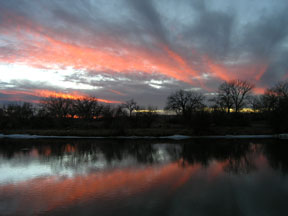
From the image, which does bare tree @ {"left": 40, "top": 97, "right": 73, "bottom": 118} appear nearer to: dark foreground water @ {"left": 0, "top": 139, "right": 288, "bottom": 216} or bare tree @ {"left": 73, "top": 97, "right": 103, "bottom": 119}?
bare tree @ {"left": 73, "top": 97, "right": 103, "bottom": 119}

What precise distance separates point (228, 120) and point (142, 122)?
19.7 m

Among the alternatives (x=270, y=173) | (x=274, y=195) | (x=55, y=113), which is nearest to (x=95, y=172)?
(x=274, y=195)

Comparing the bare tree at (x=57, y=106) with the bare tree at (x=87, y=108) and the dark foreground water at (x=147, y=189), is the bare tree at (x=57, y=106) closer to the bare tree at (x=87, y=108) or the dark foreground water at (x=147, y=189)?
the bare tree at (x=87, y=108)

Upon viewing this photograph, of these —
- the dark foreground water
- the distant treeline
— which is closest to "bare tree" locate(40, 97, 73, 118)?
the distant treeline

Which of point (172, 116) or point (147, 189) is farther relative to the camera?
point (172, 116)

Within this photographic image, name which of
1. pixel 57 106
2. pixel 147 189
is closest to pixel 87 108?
pixel 57 106

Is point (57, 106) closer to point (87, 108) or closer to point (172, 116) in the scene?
point (87, 108)

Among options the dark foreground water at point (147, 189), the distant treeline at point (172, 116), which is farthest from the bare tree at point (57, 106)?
the dark foreground water at point (147, 189)

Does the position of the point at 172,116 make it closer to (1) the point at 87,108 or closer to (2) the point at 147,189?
(1) the point at 87,108

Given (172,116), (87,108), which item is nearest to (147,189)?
(172,116)

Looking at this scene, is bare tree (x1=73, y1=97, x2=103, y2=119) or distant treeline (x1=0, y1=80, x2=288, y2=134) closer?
distant treeline (x1=0, y1=80, x2=288, y2=134)

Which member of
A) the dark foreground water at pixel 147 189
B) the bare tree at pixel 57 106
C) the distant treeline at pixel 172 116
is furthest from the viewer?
the bare tree at pixel 57 106

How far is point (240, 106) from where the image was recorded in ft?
190

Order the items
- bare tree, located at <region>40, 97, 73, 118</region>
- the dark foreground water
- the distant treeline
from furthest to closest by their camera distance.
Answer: bare tree, located at <region>40, 97, 73, 118</region>
the distant treeline
the dark foreground water
